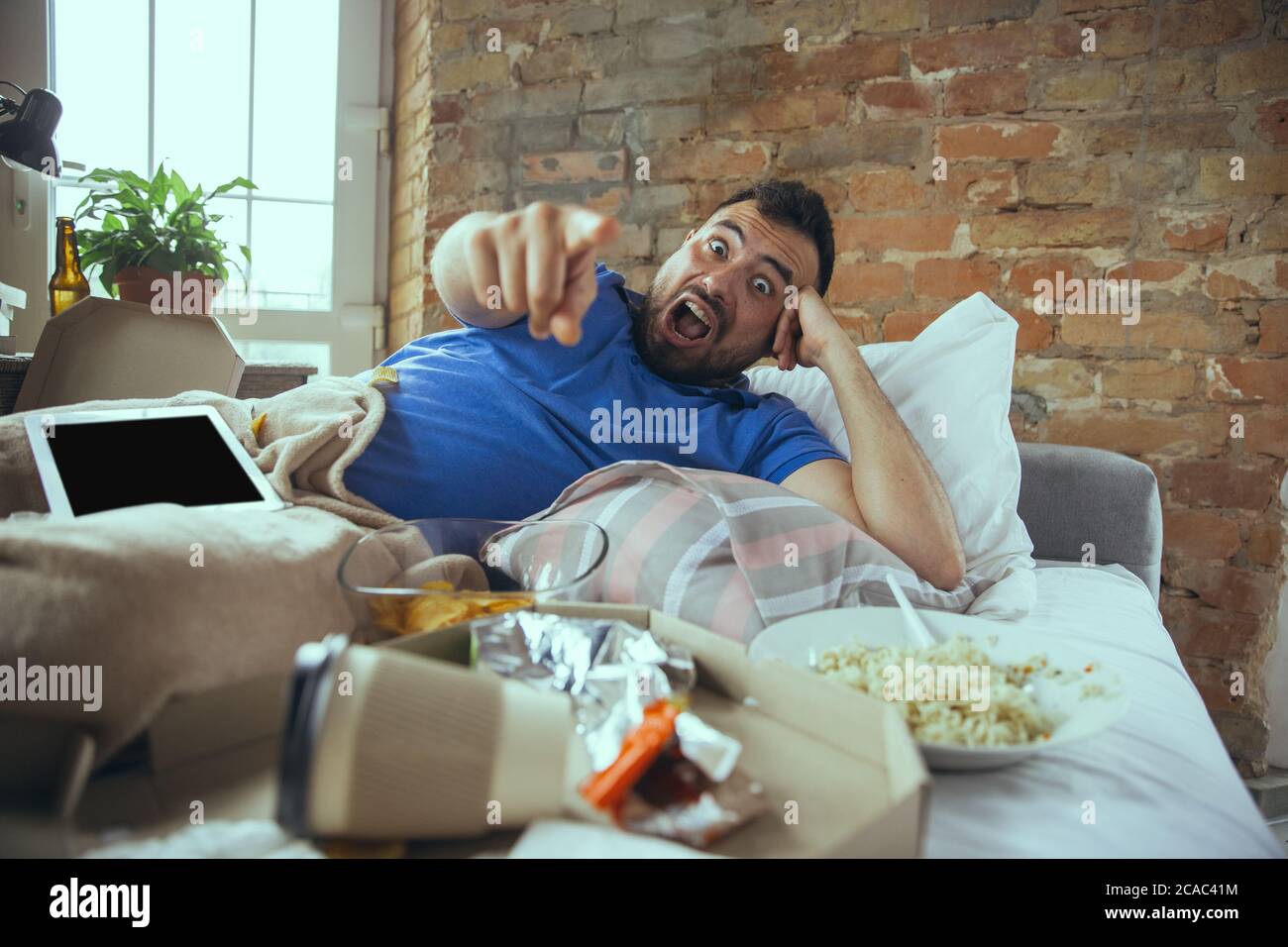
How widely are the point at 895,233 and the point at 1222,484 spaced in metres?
0.76

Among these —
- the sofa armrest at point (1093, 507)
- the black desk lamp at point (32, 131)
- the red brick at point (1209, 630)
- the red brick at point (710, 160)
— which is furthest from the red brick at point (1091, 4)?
the black desk lamp at point (32, 131)

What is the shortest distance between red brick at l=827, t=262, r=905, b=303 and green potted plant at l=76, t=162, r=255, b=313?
4.17 feet

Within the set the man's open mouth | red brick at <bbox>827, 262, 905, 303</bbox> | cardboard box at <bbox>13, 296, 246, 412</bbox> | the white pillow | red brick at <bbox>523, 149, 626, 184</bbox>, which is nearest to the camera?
the white pillow

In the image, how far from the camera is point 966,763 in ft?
1.67

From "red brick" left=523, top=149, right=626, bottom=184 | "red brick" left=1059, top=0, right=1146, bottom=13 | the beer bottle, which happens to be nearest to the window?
the beer bottle

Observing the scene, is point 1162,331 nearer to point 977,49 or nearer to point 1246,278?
point 1246,278

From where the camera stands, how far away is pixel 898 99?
1688 mm

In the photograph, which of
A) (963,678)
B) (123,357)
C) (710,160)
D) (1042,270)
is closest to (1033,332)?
(1042,270)

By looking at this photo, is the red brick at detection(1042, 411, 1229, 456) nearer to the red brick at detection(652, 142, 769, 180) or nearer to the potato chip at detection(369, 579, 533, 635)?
the red brick at detection(652, 142, 769, 180)

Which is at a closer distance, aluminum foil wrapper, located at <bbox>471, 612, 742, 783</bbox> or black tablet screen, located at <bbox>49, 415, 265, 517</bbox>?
aluminum foil wrapper, located at <bbox>471, 612, 742, 783</bbox>

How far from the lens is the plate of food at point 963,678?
51cm

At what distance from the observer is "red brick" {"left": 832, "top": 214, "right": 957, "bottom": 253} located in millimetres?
1676

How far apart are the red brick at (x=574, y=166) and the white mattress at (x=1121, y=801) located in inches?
60.4

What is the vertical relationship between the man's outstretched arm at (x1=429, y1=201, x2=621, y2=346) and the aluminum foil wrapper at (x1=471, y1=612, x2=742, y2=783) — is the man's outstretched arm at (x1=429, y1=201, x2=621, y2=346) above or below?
above
